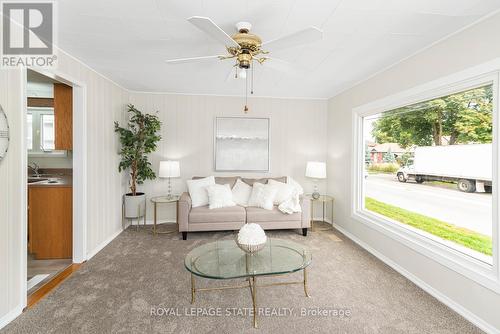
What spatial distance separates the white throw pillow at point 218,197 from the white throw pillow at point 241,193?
0.19 metres

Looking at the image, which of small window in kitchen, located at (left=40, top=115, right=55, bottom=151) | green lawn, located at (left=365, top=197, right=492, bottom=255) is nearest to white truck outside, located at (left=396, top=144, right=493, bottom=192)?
green lawn, located at (left=365, top=197, right=492, bottom=255)

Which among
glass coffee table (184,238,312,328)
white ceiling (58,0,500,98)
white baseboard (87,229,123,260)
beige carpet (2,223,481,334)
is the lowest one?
beige carpet (2,223,481,334)

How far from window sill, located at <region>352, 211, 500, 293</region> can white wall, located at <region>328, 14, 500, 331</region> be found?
0.06m

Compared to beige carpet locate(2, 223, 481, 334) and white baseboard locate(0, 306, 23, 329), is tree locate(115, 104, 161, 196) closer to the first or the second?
beige carpet locate(2, 223, 481, 334)

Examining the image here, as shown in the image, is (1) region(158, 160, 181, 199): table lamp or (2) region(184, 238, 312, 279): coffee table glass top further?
(1) region(158, 160, 181, 199): table lamp

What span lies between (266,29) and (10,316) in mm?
3240

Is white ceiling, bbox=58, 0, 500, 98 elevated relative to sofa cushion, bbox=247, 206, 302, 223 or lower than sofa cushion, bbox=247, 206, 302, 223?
elevated

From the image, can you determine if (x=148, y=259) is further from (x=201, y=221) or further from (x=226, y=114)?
(x=226, y=114)

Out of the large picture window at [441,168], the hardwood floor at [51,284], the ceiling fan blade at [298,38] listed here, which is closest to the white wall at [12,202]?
the hardwood floor at [51,284]

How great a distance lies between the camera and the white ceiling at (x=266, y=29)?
5.91ft

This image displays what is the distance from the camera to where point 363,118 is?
379cm

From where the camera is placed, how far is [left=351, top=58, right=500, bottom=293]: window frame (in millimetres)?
1873

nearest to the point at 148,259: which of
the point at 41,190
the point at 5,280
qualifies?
the point at 5,280

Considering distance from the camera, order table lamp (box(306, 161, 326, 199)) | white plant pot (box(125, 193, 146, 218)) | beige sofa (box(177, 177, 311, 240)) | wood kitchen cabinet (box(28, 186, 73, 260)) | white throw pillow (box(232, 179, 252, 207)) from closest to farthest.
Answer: wood kitchen cabinet (box(28, 186, 73, 260))
beige sofa (box(177, 177, 311, 240))
white plant pot (box(125, 193, 146, 218))
white throw pillow (box(232, 179, 252, 207))
table lamp (box(306, 161, 326, 199))
